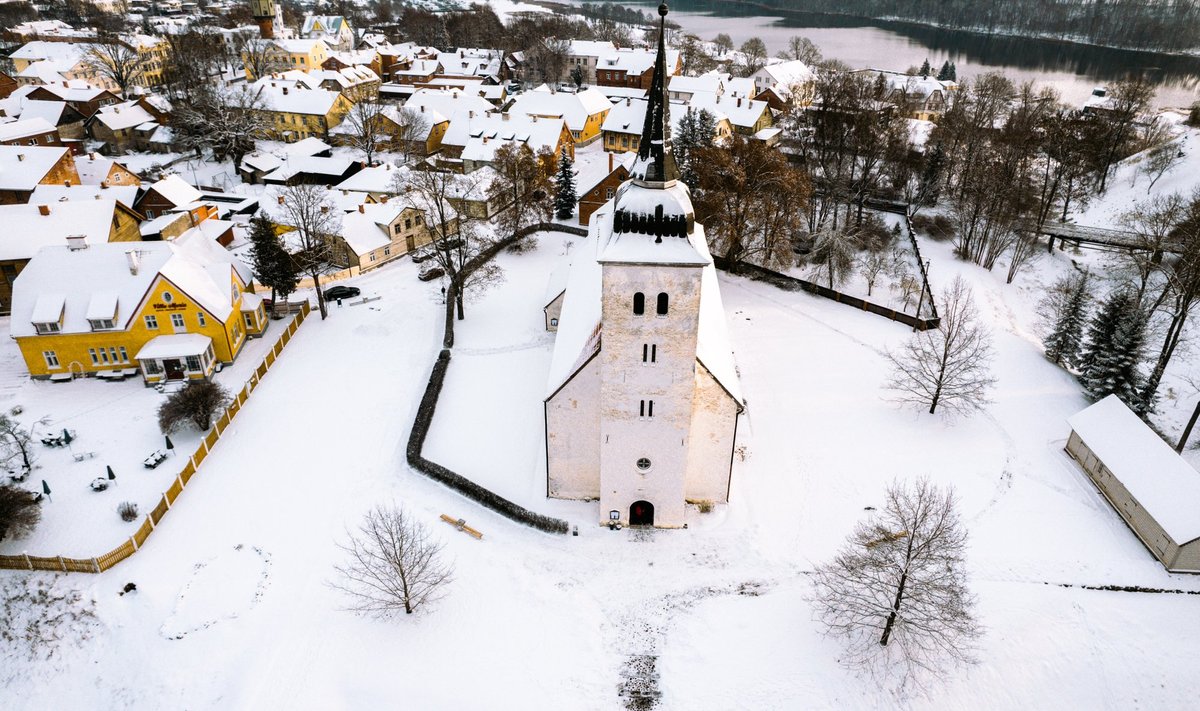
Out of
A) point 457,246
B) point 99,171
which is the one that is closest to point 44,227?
point 99,171

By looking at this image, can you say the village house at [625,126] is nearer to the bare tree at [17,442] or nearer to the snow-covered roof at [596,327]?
the snow-covered roof at [596,327]

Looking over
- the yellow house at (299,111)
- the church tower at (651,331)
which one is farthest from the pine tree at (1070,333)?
the yellow house at (299,111)

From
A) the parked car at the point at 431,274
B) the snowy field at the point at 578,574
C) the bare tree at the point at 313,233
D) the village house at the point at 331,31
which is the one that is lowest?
the snowy field at the point at 578,574

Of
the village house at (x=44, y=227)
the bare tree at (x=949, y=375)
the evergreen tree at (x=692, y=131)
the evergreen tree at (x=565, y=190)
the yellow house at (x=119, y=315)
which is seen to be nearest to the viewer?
the bare tree at (x=949, y=375)

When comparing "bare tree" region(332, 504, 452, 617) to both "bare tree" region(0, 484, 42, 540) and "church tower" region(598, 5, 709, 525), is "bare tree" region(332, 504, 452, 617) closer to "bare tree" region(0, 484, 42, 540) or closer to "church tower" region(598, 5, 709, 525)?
"church tower" region(598, 5, 709, 525)

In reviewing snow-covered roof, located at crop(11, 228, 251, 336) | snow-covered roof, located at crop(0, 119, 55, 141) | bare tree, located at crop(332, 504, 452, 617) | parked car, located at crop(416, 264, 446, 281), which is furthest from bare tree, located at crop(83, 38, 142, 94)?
bare tree, located at crop(332, 504, 452, 617)

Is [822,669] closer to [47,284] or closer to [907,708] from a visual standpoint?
[907,708]
